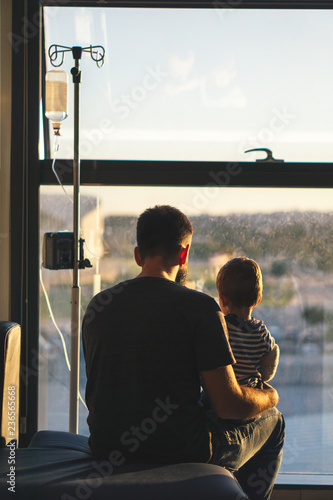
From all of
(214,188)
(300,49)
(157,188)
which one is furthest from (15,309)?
(300,49)

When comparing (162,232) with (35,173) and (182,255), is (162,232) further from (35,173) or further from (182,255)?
(35,173)

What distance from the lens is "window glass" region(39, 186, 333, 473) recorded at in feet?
9.27

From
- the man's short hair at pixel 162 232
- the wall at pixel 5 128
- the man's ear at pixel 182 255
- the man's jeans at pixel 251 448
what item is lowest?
the man's jeans at pixel 251 448

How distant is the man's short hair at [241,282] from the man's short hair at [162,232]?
0.33m

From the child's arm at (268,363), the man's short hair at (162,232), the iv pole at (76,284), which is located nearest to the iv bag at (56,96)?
the iv pole at (76,284)

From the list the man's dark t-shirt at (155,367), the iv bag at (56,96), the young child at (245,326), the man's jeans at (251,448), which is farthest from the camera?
the iv bag at (56,96)

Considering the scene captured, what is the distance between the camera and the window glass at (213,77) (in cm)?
282

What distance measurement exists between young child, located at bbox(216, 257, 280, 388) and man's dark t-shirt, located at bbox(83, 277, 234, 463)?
0.32 meters

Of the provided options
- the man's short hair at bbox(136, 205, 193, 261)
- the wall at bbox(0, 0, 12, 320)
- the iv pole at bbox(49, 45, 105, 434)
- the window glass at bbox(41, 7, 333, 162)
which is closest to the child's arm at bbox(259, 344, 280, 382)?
the man's short hair at bbox(136, 205, 193, 261)

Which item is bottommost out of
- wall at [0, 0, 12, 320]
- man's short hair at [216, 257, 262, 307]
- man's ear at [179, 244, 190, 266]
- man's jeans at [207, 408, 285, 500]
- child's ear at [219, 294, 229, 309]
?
man's jeans at [207, 408, 285, 500]

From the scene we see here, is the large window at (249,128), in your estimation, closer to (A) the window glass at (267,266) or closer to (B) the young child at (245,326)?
(A) the window glass at (267,266)

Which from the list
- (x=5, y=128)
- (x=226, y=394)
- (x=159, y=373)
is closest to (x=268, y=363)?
(x=226, y=394)

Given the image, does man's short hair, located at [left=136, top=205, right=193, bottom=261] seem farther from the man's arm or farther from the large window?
the large window

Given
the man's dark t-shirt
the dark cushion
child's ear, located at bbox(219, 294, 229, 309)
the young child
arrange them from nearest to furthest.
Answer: the dark cushion
the man's dark t-shirt
the young child
child's ear, located at bbox(219, 294, 229, 309)
